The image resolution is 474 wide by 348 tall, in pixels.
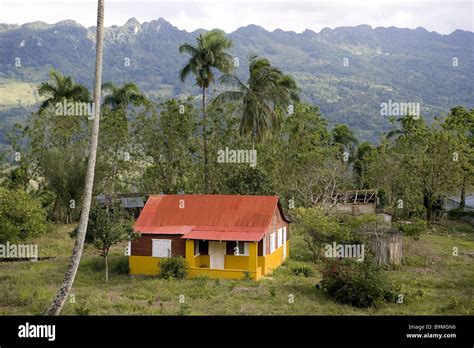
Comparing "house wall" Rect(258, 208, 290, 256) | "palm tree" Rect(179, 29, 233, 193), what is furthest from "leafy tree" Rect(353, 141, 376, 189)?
"house wall" Rect(258, 208, 290, 256)

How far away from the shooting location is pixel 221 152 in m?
46.6

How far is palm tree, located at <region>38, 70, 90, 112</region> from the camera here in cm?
5042

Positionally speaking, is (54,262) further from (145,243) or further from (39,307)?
(39,307)

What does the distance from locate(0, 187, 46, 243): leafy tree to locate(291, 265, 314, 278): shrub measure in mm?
16746

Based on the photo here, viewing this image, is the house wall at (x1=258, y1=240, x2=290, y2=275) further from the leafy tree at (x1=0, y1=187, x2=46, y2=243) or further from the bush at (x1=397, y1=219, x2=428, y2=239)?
the leafy tree at (x1=0, y1=187, x2=46, y2=243)

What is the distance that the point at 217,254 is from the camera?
28.0 metres

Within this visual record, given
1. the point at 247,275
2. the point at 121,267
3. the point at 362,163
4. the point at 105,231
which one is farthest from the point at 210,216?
the point at 362,163

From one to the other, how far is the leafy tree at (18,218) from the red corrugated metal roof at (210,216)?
27.1 ft

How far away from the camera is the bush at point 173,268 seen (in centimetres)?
2628

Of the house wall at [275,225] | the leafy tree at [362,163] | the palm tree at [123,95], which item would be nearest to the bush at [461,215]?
the leafy tree at [362,163]

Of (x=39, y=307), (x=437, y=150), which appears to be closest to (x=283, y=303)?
(x=39, y=307)

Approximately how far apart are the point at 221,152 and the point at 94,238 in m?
22.2

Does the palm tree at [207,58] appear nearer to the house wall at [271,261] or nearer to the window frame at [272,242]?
the house wall at [271,261]

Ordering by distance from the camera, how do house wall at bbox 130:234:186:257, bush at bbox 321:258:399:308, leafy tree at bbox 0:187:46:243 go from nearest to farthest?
bush at bbox 321:258:399:308 < house wall at bbox 130:234:186:257 < leafy tree at bbox 0:187:46:243
